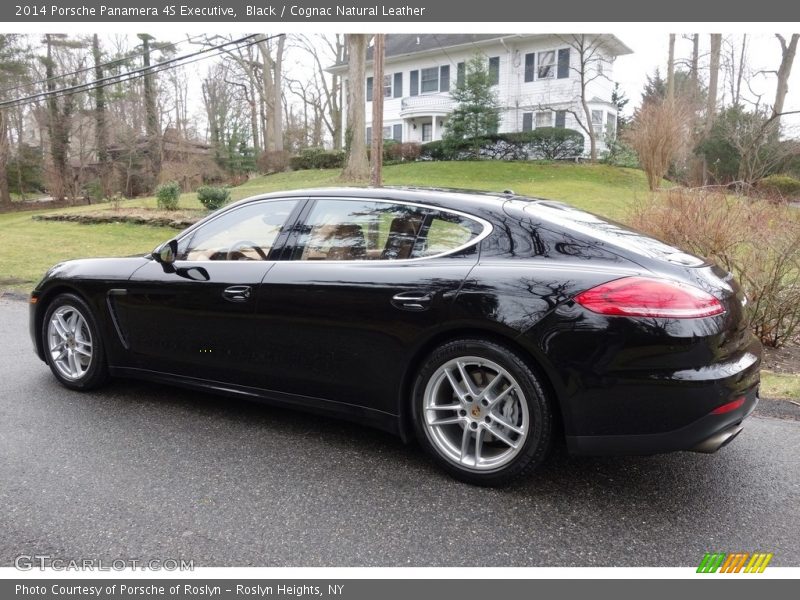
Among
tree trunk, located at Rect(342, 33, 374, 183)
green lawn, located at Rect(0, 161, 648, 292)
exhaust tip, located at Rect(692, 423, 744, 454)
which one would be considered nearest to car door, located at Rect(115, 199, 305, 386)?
exhaust tip, located at Rect(692, 423, 744, 454)

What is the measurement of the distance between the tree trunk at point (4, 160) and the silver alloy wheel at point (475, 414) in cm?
4263

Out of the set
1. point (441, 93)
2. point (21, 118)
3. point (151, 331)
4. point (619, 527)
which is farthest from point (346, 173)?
point (21, 118)

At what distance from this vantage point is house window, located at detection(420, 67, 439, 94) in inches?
1409

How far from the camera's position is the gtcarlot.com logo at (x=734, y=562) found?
2479mm

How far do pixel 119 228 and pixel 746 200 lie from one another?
16703mm

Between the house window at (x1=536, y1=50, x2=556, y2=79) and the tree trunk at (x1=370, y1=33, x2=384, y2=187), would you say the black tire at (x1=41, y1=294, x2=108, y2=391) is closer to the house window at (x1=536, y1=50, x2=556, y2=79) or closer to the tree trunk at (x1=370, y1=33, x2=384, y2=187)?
the tree trunk at (x1=370, y1=33, x2=384, y2=187)

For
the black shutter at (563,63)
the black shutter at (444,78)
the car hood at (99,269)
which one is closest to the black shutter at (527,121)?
the black shutter at (563,63)

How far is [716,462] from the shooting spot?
3.43 meters

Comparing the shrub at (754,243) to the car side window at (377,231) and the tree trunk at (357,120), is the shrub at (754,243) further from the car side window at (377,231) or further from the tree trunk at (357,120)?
the tree trunk at (357,120)

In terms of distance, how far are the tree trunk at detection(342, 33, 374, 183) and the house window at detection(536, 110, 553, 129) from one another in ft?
41.8

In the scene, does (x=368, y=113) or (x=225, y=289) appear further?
(x=368, y=113)

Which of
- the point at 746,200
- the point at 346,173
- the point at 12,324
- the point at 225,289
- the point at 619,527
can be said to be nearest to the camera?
the point at 619,527

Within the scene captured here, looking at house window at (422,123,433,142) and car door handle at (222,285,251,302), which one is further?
house window at (422,123,433,142)
